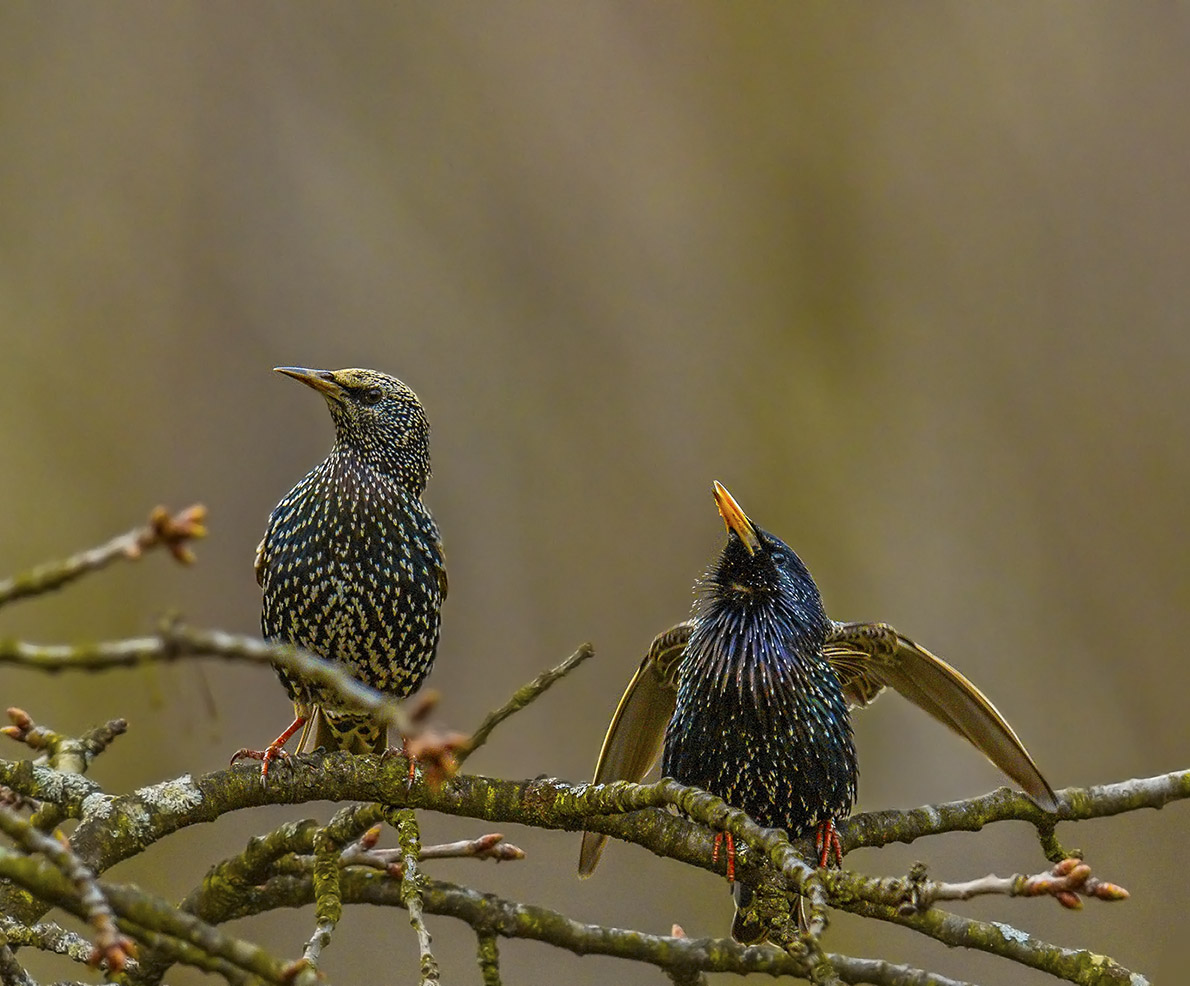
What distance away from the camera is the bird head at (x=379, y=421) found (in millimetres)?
3217

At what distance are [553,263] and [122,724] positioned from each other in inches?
176

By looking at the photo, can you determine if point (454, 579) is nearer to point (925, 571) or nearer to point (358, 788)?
point (925, 571)

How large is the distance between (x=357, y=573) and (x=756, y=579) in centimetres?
93

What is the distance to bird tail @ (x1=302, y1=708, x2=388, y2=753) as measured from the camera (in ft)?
10.3

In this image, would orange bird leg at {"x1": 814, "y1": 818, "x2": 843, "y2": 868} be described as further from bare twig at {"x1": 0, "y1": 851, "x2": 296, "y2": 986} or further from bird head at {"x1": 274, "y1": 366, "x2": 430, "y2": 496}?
bare twig at {"x1": 0, "y1": 851, "x2": 296, "y2": 986}

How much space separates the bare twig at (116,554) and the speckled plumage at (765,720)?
1930 mm

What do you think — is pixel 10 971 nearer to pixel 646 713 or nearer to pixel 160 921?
pixel 160 921

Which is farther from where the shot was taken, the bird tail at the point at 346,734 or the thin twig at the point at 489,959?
the bird tail at the point at 346,734

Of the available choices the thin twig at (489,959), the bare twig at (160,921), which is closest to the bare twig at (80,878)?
the bare twig at (160,921)

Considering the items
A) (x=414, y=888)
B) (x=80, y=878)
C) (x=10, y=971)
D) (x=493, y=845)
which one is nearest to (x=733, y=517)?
(x=493, y=845)

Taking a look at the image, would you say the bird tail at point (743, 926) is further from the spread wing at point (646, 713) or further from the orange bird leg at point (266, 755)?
the orange bird leg at point (266, 755)

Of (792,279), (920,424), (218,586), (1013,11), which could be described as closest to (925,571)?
(920,424)

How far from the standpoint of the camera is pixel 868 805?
6.54 m

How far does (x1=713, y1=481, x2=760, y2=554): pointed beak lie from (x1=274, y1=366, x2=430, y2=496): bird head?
2.37 feet
